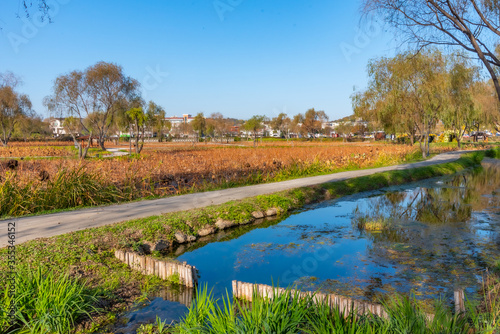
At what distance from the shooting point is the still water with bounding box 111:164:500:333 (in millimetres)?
6246

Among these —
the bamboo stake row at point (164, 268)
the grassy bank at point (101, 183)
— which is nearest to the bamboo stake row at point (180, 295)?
the bamboo stake row at point (164, 268)

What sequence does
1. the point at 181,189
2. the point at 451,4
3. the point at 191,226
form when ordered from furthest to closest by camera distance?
1. the point at 181,189
2. the point at 191,226
3. the point at 451,4

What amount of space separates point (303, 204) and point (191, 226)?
533 centimetres

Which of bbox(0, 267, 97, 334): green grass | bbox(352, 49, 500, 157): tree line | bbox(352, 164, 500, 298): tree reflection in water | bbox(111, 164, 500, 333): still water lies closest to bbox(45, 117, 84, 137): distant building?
bbox(352, 49, 500, 157): tree line

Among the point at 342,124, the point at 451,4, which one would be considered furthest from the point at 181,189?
the point at 342,124

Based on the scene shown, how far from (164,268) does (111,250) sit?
1507 millimetres

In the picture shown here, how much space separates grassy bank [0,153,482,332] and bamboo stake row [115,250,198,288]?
138 millimetres

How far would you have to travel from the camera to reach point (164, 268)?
6500 millimetres

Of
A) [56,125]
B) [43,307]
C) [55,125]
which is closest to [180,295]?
[43,307]

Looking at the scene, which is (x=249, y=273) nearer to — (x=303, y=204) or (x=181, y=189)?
(x=303, y=204)

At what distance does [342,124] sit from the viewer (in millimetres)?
111938

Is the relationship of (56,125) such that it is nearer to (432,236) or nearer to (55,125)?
(55,125)

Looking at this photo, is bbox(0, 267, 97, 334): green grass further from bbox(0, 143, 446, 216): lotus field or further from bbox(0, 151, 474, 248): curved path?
bbox(0, 143, 446, 216): lotus field

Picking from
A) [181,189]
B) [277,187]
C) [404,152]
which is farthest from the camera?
[404,152]
